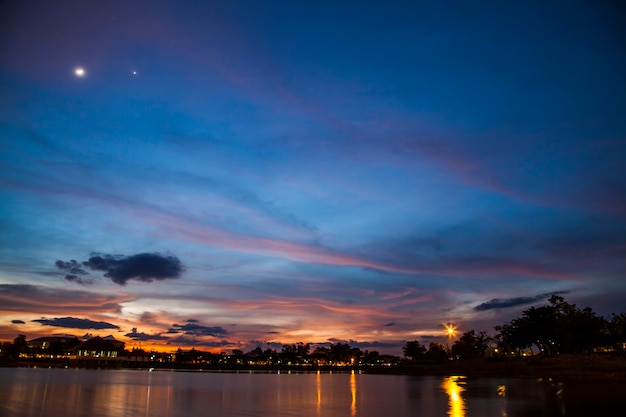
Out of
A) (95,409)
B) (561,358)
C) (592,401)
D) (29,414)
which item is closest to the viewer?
(29,414)

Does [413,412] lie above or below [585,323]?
below

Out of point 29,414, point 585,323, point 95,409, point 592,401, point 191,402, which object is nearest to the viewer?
point 29,414

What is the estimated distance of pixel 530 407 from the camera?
115ft

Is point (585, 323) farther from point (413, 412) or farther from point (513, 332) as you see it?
point (413, 412)

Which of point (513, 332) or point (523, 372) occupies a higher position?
point (513, 332)

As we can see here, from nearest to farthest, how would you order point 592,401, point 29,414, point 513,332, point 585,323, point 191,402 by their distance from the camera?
1. point 29,414
2. point 592,401
3. point 191,402
4. point 585,323
5. point 513,332

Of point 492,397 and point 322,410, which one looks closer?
point 322,410

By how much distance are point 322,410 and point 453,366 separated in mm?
94773

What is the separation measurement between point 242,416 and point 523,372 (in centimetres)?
7286

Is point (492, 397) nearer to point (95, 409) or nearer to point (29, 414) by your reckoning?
point (95, 409)

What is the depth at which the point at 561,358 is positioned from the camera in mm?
84375

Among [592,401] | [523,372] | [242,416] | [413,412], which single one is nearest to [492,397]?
[592,401]

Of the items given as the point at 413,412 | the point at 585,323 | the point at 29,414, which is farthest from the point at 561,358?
the point at 29,414

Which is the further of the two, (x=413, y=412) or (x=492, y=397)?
(x=492, y=397)
